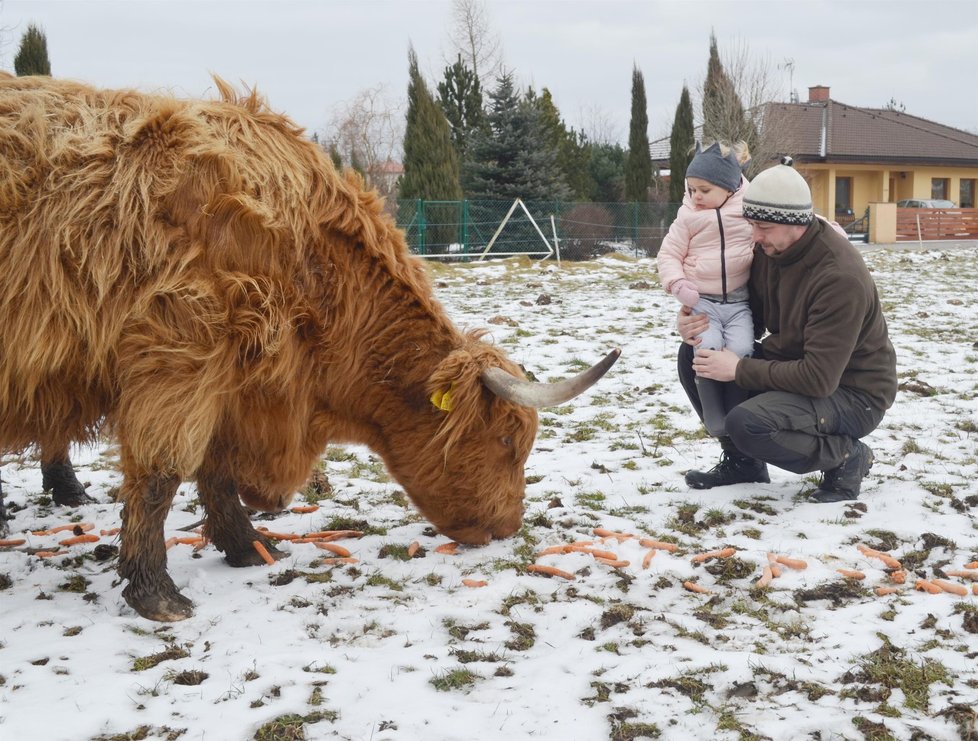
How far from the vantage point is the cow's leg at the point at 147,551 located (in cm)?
360

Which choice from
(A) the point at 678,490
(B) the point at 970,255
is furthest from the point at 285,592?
(B) the point at 970,255

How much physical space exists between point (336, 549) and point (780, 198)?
8.87 ft

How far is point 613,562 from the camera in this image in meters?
4.00

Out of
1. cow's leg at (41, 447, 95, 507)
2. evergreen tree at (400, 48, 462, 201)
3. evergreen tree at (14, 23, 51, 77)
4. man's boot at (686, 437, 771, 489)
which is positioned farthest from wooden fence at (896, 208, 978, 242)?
cow's leg at (41, 447, 95, 507)

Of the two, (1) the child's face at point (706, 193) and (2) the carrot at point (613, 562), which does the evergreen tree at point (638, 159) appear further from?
(2) the carrot at point (613, 562)

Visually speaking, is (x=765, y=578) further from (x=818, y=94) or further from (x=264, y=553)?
(x=818, y=94)

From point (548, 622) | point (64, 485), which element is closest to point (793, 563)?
point (548, 622)

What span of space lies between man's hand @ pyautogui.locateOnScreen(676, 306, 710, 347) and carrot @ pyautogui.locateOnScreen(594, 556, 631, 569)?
142 centimetres

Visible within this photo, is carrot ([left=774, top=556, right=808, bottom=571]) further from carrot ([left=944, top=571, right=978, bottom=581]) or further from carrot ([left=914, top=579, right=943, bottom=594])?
carrot ([left=944, top=571, right=978, bottom=581])

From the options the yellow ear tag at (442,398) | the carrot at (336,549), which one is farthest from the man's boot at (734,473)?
the carrot at (336,549)

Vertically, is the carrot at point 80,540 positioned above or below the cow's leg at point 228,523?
below

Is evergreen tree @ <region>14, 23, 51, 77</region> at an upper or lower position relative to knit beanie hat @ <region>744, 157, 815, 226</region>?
upper

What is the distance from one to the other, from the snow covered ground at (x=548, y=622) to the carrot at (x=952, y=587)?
0.07 m

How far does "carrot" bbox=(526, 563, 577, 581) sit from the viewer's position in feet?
12.8
